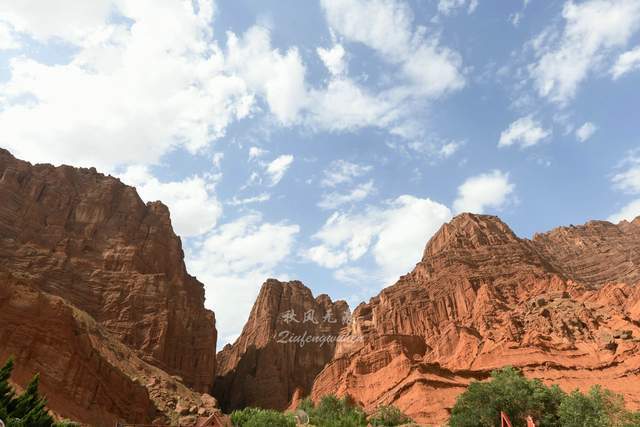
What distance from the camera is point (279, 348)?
416 feet

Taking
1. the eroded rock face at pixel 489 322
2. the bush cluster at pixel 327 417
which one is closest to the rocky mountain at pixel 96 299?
the bush cluster at pixel 327 417

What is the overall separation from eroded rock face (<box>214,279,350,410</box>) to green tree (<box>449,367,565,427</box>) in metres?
66.9

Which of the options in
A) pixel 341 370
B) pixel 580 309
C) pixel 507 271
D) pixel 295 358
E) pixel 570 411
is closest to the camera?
pixel 570 411

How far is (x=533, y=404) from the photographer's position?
42.8 meters

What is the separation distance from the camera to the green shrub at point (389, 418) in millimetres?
59625

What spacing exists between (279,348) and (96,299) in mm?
53630

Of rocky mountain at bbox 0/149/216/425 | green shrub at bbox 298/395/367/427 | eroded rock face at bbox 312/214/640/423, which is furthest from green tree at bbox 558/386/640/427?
rocky mountain at bbox 0/149/216/425

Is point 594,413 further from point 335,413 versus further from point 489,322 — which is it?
point 489,322

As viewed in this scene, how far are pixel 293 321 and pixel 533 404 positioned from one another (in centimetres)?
10472

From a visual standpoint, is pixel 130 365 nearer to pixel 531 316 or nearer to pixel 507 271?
pixel 531 316

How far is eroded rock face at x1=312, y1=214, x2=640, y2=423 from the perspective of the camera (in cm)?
6956

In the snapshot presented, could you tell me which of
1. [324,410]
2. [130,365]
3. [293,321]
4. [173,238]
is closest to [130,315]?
[130,365]

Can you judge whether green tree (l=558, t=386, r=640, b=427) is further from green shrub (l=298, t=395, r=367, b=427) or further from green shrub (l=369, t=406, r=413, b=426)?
green shrub (l=298, t=395, r=367, b=427)

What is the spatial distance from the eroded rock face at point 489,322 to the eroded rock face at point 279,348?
10596 millimetres
